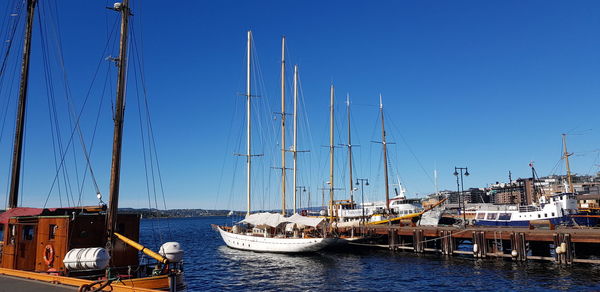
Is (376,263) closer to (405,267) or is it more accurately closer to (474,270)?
(405,267)

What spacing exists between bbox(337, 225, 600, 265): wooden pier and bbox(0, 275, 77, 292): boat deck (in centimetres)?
3529

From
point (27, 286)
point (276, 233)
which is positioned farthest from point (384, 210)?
point (27, 286)

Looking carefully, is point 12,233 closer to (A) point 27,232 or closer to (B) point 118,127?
(A) point 27,232

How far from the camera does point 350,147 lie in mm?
67000

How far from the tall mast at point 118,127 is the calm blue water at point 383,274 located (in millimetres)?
13688

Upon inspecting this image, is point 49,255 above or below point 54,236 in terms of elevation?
below

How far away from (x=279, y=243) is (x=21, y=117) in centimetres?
2779

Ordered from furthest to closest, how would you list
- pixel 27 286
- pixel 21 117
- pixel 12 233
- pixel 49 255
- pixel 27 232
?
pixel 21 117 → pixel 12 233 → pixel 27 232 → pixel 49 255 → pixel 27 286

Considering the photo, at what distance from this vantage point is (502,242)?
1554 inches

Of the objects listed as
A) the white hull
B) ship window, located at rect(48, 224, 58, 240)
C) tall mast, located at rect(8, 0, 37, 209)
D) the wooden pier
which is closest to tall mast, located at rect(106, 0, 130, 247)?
ship window, located at rect(48, 224, 58, 240)

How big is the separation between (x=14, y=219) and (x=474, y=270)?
31841mm

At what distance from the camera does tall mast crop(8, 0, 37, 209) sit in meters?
24.7

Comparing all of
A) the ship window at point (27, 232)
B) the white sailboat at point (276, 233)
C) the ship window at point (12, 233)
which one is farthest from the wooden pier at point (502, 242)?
the ship window at point (12, 233)

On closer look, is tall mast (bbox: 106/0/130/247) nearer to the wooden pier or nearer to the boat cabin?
the boat cabin
